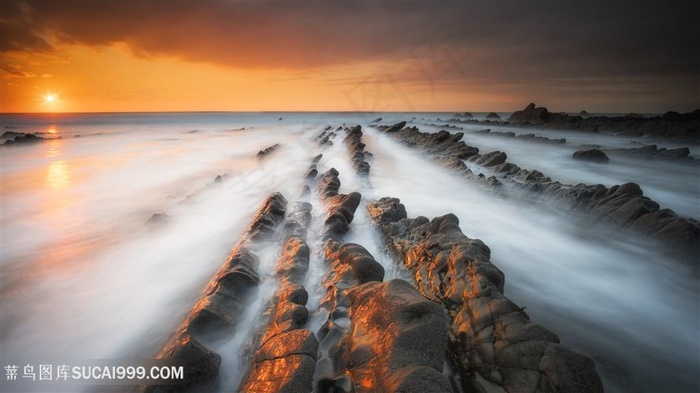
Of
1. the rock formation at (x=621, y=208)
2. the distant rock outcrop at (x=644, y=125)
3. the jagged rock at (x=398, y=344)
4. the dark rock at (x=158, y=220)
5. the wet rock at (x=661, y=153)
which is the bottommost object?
the dark rock at (x=158, y=220)

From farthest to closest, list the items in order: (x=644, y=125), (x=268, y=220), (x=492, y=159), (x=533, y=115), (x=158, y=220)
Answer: (x=533, y=115) → (x=644, y=125) → (x=492, y=159) → (x=158, y=220) → (x=268, y=220)

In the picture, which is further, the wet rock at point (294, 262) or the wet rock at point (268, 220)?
the wet rock at point (268, 220)

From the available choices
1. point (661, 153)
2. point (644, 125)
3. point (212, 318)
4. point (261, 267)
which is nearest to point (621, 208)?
point (261, 267)

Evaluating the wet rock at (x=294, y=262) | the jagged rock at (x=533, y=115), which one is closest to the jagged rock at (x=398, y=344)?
the wet rock at (x=294, y=262)

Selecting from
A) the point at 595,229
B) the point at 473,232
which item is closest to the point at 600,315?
the point at 473,232

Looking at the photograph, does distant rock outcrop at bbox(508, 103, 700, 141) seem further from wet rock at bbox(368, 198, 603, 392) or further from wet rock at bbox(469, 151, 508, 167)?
wet rock at bbox(368, 198, 603, 392)

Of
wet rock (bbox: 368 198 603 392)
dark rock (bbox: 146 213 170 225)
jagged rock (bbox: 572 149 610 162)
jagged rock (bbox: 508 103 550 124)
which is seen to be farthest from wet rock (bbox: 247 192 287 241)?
jagged rock (bbox: 508 103 550 124)

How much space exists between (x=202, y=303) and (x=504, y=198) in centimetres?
682

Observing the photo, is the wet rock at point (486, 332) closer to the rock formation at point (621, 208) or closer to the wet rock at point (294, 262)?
the wet rock at point (294, 262)

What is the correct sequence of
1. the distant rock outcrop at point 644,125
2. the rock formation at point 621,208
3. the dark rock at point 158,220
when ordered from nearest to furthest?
the rock formation at point 621,208, the dark rock at point 158,220, the distant rock outcrop at point 644,125

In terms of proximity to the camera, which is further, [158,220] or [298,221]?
[158,220]

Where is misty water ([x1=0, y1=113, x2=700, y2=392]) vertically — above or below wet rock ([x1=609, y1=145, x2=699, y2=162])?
below

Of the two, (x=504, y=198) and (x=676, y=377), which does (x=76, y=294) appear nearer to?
(x=676, y=377)

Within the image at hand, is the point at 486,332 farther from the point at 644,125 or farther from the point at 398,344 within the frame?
the point at 644,125
